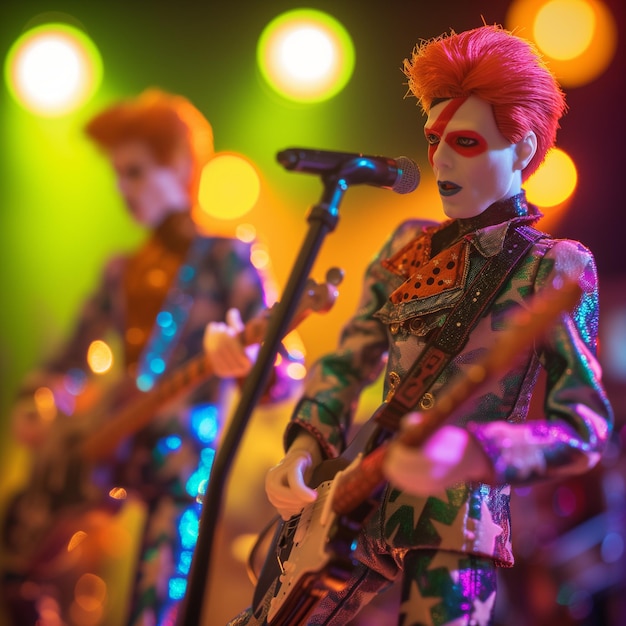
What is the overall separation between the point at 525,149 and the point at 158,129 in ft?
6.45

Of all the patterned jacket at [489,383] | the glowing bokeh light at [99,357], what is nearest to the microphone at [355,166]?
the patterned jacket at [489,383]

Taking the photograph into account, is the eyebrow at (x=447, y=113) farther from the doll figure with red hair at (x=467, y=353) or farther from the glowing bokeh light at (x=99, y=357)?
the glowing bokeh light at (x=99, y=357)

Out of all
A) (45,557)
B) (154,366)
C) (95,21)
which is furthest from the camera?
(95,21)

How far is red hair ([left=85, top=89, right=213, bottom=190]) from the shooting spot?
3268 mm

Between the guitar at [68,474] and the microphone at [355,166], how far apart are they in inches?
50.5

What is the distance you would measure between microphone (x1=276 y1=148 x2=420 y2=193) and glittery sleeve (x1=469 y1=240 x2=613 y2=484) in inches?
12.4

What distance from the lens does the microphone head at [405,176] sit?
64.0 inches

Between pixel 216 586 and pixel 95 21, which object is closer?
pixel 216 586

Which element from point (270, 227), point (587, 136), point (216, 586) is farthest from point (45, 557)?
point (587, 136)

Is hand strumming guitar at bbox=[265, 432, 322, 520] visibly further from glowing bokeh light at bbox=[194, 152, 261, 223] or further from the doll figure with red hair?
glowing bokeh light at bbox=[194, 152, 261, 223]

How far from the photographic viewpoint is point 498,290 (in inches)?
60.0

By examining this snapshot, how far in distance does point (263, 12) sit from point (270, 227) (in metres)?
1.04

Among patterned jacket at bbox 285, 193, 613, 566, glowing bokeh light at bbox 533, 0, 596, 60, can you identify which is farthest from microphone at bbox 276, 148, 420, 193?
glowing bokeh light at bbox 533, 0, 596, 60

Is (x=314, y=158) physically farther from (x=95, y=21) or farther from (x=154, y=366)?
(x=95, y=21)
